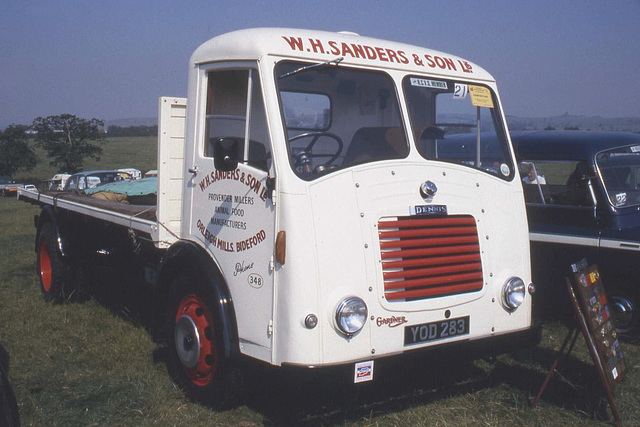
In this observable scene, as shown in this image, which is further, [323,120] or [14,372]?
[14,372]

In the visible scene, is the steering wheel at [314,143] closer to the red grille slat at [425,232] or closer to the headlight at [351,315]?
the red grille slat at [425,232]

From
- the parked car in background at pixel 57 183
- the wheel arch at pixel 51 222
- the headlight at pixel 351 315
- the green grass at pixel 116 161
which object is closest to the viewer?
the headlight at pixel 351 315

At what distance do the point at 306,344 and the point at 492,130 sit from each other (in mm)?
2352

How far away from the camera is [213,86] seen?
4543 millimetres

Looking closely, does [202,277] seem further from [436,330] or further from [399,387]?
[399,387]

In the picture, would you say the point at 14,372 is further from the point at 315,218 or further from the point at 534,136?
the point at 534,136

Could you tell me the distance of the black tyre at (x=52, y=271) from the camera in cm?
719

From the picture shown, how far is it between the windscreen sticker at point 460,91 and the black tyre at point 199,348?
2.26 m

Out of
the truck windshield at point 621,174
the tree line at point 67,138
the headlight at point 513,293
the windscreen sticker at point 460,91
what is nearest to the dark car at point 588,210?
the truck windshield at point 621,174

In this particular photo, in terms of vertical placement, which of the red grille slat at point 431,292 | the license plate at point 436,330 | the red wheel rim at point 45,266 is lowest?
the red wheel rim at point 45,266

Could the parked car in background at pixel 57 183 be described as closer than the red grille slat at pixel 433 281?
No

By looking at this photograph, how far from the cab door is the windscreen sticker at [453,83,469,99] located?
151 centimetres

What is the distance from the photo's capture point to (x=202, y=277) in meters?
4.28

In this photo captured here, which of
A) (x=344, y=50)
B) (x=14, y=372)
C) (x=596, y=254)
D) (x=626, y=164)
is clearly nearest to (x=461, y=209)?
(x=344, y=50)
